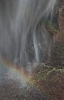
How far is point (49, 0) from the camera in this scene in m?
14.5

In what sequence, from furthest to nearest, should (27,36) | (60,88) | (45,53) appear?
(27,36) → (45,53) → (60,88)

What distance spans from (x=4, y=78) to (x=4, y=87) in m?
0.70

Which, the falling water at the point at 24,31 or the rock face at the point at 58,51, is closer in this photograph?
the rock face at the point at 58,51

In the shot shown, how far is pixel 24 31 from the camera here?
15.4m

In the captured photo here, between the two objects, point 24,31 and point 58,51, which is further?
point 24,31

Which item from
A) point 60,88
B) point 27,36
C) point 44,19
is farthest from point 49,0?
point 60,88

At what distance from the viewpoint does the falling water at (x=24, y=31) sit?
14594mm

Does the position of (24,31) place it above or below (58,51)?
above

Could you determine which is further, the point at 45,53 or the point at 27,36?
the point at 27,36

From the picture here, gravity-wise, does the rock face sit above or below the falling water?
below

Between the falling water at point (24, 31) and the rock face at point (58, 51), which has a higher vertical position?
the falling water at point (24, 31)

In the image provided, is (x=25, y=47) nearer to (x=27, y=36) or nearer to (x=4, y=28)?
(x=27, y=36)

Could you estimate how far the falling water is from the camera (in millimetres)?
14594

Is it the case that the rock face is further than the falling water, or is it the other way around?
the falling water
